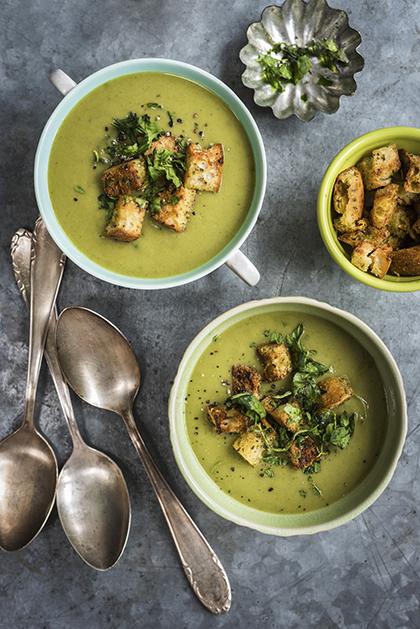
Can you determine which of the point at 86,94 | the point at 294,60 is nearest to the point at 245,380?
the point at 86,94

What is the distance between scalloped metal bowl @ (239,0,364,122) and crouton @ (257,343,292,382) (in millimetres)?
963

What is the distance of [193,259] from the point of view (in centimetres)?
248

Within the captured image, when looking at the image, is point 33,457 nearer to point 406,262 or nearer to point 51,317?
point 51,317

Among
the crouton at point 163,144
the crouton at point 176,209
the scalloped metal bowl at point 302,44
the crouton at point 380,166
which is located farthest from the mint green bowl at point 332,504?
the scalloped metal bowl at point 302,44

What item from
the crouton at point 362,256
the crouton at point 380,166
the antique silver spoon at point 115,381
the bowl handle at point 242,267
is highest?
the crouton at point 380,166

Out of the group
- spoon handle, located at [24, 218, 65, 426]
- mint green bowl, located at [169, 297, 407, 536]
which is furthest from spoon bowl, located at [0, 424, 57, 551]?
mint green bowl, located at [169, 297, 407, 536]

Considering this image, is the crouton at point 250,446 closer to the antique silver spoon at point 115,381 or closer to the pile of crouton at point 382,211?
the antique silver spoon at point 115,381

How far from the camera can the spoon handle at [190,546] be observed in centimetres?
274

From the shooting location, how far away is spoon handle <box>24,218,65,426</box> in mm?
2740

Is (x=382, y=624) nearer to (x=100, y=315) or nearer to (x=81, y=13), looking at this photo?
(x=100, y=315)

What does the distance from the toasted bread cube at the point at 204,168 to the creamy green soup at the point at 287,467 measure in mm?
545

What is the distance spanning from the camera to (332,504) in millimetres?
2596

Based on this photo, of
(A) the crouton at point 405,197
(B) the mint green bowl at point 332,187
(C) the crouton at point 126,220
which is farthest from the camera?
(A) the crouton at point 405,197

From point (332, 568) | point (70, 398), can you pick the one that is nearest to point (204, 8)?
point (70, 398)
